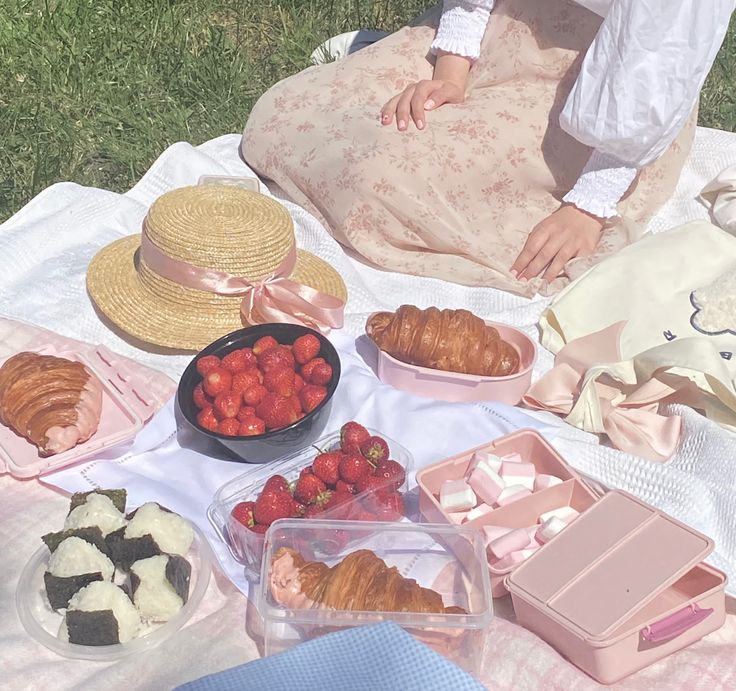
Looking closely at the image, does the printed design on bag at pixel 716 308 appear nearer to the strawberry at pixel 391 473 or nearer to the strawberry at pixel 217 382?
the strawberry at pixel 391 473

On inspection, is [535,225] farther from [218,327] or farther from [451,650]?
[451,650]

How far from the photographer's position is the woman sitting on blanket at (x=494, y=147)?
78.4 inches

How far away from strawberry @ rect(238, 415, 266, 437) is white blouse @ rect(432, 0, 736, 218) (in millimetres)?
938

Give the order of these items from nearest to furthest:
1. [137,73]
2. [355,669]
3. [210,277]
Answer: [355,669] < [210,277] < [137,73]

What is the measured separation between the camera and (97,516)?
1.42 meters

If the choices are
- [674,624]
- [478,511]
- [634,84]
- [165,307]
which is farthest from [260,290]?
[674,624]

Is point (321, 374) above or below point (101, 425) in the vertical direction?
above

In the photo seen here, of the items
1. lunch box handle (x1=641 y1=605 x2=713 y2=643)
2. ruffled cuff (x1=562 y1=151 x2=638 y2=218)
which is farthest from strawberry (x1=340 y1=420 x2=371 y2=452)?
ruffled cuff (x1=562 y1=151 x2=638 y2=218)

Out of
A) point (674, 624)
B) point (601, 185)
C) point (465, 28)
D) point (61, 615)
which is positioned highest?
point (465, 28)

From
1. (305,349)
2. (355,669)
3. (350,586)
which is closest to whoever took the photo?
(355,669)

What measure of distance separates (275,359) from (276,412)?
12cm

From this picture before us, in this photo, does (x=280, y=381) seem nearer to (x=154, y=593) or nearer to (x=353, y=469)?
(x=353, y=469)

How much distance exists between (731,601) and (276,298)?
98cm

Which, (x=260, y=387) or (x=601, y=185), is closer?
(x=260, y=387)
